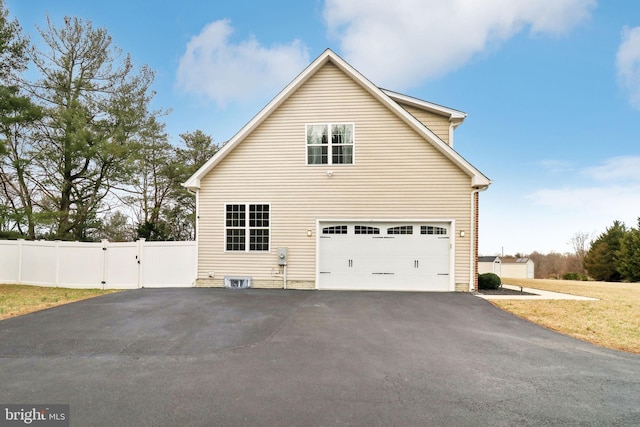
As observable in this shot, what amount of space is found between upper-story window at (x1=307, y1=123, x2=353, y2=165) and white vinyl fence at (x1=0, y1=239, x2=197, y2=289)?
6034 mm

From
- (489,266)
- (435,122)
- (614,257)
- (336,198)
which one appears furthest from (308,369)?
(614,257)

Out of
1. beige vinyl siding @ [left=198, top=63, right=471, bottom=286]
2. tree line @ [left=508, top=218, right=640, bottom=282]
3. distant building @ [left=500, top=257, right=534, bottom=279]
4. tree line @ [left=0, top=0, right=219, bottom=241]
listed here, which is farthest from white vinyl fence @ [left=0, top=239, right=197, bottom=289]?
distant building @ [left=500, top=257, right=534, bottom=279]

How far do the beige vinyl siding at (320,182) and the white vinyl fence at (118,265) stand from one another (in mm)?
855

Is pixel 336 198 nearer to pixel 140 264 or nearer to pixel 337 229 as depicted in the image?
pixel 337 229

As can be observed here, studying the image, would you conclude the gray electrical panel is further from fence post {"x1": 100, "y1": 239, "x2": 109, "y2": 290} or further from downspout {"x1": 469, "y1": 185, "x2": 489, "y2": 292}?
fence post {"x1": 100, "y1": 239, "x2": 109, "y2": 290}

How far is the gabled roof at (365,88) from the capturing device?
10.6 m

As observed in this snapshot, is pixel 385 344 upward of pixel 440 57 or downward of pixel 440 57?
downward

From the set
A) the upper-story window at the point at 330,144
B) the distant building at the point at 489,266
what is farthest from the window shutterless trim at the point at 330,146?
the distant building at the point at 489,266

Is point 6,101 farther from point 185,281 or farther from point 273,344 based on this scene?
point 273,344

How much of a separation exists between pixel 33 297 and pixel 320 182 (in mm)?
10733

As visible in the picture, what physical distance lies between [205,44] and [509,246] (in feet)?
196

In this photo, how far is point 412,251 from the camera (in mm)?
10852

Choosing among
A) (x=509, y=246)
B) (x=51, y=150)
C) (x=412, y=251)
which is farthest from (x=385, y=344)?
(x=509, y=246)

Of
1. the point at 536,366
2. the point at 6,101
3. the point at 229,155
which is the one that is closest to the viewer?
the point at 536,366
